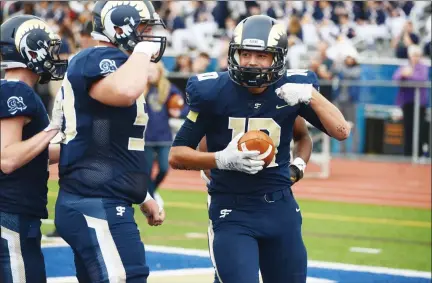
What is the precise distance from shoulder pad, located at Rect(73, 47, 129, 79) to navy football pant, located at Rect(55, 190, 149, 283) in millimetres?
611

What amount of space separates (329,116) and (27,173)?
1.56 meters

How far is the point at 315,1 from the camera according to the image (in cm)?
2467

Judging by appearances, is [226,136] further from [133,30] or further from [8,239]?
[8,239]

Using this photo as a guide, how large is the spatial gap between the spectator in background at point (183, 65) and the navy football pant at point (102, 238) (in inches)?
528

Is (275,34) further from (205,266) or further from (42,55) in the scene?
(205,266)

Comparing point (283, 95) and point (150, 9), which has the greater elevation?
point (150, 9)

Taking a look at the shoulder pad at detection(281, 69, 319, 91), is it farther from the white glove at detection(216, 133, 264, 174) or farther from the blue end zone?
the blue end zone

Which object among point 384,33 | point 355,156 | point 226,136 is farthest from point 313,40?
point 226,136

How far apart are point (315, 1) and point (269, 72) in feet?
66.6

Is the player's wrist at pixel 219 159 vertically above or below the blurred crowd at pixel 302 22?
below

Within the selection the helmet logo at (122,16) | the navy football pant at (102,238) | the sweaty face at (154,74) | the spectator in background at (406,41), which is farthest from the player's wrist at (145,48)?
the spectator in background at (406,41)

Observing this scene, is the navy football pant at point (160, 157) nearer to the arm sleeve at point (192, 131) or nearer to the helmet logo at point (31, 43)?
the arm sleeve at point (192, 131)

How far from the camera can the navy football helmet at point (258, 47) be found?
15.7ft

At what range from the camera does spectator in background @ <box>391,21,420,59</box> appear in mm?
19592
